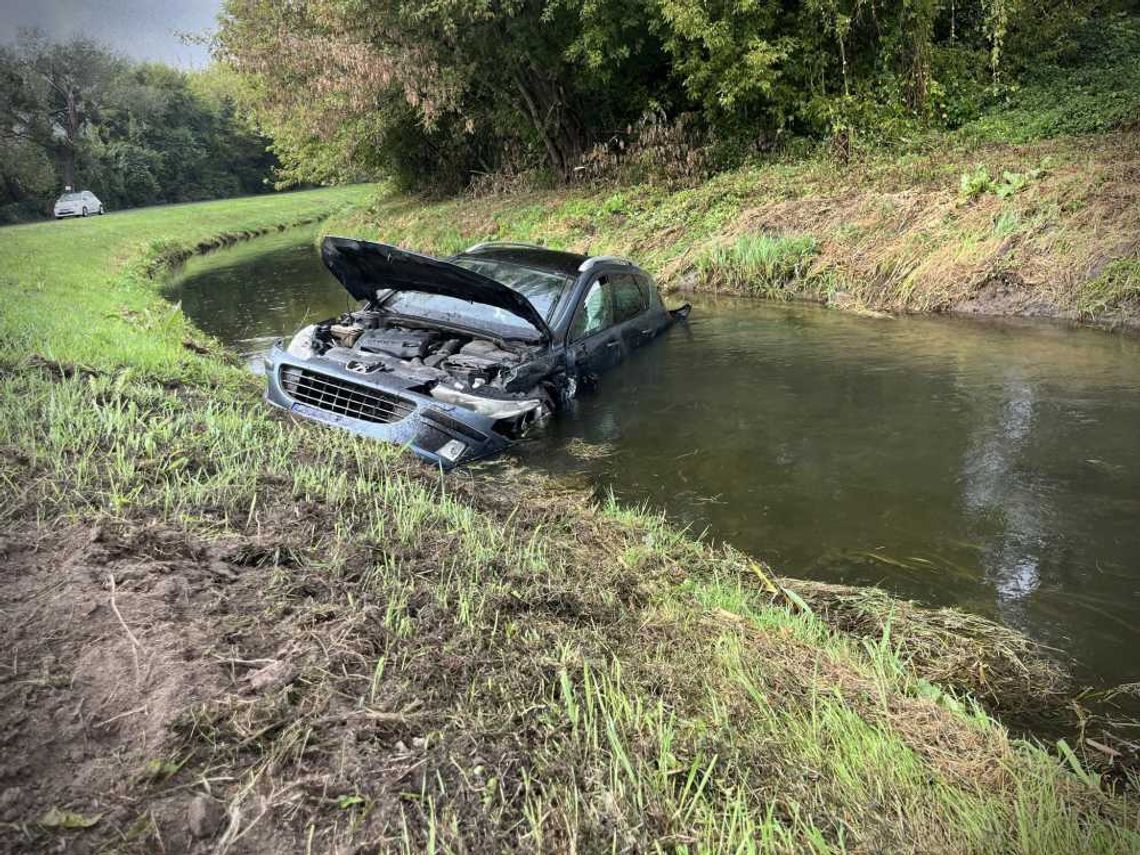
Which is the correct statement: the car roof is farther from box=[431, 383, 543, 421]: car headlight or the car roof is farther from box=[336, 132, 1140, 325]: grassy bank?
box=[336, 132, 1140, 325]: grassy bank

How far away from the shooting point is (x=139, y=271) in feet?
67.4

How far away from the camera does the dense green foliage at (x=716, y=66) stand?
1700 centimetres

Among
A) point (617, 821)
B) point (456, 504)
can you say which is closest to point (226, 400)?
point (456, 504)

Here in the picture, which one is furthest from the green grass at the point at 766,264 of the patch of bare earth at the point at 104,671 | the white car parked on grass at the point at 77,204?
the white car parked on grass at the point at 77,204

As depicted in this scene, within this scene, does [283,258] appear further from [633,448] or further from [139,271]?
→ [633,448]

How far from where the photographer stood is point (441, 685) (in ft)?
9.77

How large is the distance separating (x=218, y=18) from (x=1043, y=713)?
32.5m

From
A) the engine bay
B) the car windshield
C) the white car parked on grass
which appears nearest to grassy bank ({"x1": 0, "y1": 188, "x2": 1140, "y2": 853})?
the engine bay

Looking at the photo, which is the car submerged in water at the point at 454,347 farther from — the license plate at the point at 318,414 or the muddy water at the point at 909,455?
the muddy water at the point at 909,455

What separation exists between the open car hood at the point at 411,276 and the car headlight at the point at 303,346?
0.63 metres

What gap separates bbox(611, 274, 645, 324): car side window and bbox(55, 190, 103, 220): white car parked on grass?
39.4 metres

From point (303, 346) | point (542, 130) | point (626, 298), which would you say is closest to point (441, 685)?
point (303, 346)

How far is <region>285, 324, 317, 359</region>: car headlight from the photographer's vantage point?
22.9 feet

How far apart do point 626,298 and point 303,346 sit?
3.57m
